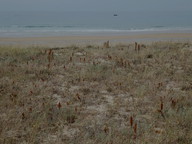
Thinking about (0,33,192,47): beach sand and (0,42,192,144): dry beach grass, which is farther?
(0,33,192,47): beach sand

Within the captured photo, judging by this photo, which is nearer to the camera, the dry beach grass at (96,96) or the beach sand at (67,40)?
the dry beach grass at (96,96)

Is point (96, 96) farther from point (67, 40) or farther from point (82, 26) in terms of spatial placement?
point (82, 26)

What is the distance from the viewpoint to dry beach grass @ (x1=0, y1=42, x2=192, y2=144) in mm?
5016

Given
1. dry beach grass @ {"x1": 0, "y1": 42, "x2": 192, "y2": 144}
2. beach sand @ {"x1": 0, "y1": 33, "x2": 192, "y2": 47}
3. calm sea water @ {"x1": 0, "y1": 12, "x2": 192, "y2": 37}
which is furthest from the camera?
calm sea water @ {"x1": 0, "y1": 12, "x2": 192, "y2": 37}

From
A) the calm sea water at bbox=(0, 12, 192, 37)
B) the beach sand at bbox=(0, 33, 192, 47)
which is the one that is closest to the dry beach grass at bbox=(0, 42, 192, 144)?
the beach sand at bbox=(0, 33, 192, 47)

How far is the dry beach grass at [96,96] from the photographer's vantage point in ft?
16.5

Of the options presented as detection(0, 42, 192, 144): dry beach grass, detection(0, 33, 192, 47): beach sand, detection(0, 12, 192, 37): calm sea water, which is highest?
detection(0, 12, 192, 37): calm sea water

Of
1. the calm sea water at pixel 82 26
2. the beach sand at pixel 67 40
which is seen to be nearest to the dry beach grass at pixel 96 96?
the beach sand at pixel 67 40

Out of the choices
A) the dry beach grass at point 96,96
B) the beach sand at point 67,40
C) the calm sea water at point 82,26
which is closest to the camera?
the dry beach grass at point 96,96

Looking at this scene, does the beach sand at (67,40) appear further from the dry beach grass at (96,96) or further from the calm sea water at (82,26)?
the dry beach grass at (96,96)

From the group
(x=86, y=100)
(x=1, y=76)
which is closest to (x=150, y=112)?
(x=86, y=100)

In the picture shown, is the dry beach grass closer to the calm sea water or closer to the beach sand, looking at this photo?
the beach sand

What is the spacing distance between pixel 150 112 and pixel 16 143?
9.11 feet

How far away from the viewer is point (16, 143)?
4.72m
